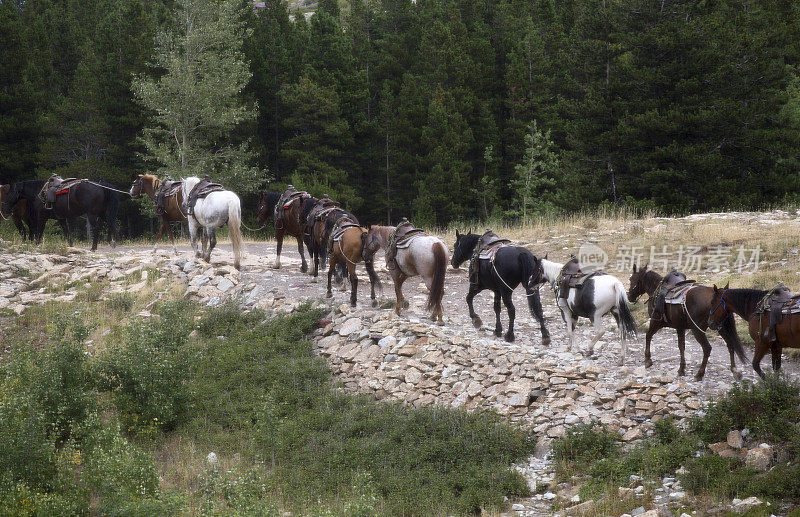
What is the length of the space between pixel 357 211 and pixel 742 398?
113 feet

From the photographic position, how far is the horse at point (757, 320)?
8.58 metres

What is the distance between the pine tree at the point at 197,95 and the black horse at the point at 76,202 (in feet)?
32.2

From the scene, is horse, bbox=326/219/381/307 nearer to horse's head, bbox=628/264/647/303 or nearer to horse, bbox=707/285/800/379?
horse's head, bbox=628/264/647/303

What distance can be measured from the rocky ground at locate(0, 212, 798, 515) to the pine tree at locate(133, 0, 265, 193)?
45.2 ft

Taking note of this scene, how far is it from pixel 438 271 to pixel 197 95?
21.9 metres

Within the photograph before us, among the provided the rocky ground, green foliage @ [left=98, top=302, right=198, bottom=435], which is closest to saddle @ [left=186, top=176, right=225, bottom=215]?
the rocky ground

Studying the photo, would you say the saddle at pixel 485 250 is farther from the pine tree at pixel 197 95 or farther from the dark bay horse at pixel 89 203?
the pine tree at pixel 197 95

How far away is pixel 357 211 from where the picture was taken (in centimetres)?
Result: 4178

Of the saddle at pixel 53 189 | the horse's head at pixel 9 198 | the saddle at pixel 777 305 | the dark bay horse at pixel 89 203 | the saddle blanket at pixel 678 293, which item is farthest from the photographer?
the horse's head at pixel 9 198

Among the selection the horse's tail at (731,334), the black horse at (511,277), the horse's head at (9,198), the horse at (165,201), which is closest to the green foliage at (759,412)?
the horse's tail at (731,334)

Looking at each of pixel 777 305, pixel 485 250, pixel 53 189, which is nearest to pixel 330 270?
pixel 485 250

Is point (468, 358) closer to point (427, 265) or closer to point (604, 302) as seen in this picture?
point (427, 265)

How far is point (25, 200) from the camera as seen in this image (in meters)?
20.2

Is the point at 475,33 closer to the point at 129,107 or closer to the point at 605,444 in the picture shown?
the point at 129,107
